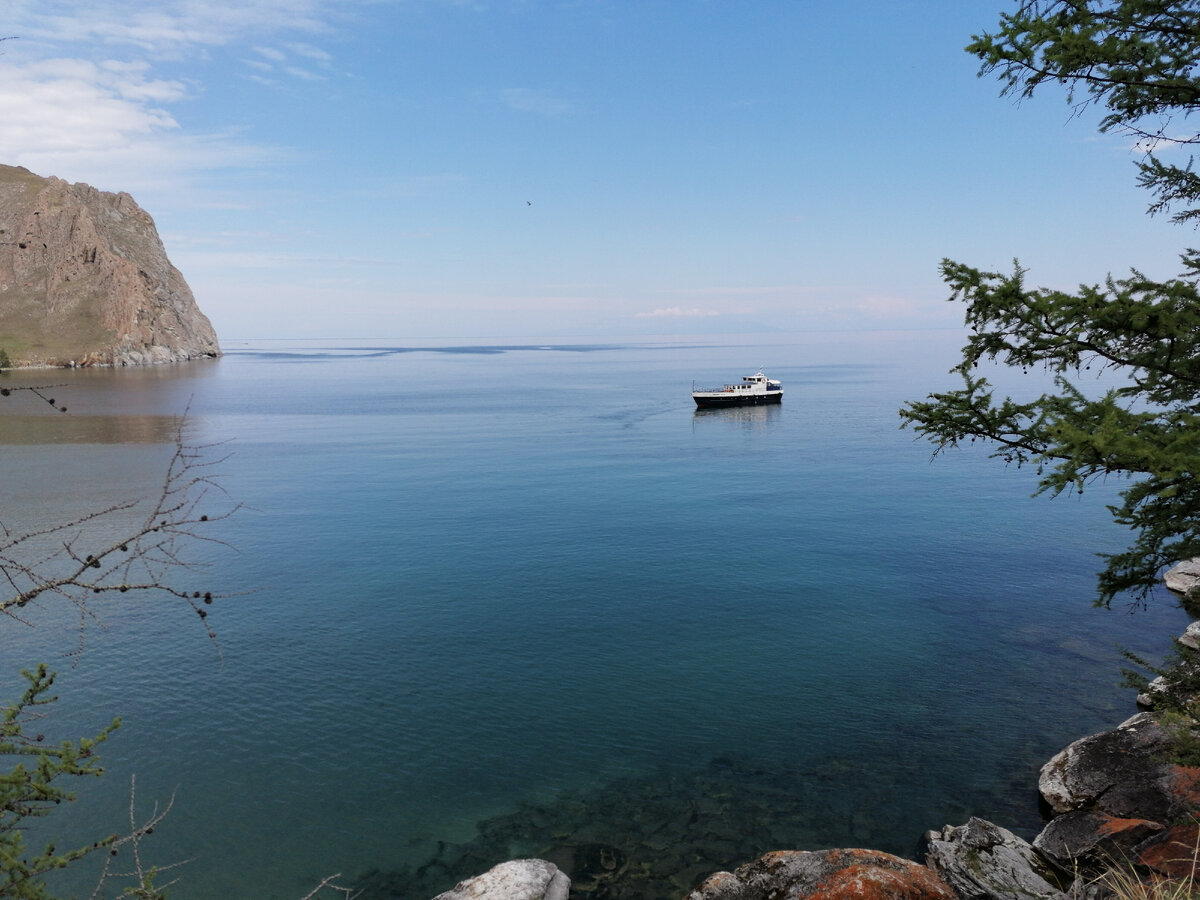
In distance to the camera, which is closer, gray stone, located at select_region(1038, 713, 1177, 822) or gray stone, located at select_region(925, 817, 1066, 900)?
gray stone, located at select_region(925, 817, 1066, 900)

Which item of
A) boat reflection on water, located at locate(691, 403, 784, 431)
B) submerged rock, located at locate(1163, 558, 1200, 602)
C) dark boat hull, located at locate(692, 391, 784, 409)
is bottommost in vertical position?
submerged rock, located at locate(1163, 558, 1200, 602)

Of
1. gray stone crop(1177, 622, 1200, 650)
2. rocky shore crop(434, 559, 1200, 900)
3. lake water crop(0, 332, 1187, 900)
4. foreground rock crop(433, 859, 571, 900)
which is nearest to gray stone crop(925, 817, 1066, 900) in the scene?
rocky shore crop(434, 559, 1200, 900)

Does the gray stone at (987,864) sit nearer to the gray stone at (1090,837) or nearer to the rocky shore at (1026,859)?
the rocky shore at (1026,859)

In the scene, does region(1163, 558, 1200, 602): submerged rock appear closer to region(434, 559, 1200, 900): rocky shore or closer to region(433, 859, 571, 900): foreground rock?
region(434, 559, 1200, 900): rocky shore

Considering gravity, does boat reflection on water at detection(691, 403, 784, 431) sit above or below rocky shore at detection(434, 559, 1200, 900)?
above

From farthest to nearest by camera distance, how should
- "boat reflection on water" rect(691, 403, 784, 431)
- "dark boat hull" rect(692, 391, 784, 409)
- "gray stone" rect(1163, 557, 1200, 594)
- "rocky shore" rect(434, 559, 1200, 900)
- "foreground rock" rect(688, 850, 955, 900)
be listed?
"dark boat hull" rect(692, 391, 784, 409) < "boat reflection on water" rect(691, 403, 784, 431) < "gray stone" rect(1163, 557, 1200, 594) < "rocky shore" rect(434, 559, 1200, 900) < "foreground rock" rect(688, 850, 955, 900)

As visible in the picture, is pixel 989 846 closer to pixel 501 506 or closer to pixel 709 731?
pixel 709 731

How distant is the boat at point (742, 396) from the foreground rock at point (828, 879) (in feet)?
357

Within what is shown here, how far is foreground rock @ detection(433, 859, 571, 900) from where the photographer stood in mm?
15859

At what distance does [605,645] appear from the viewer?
31891 mm

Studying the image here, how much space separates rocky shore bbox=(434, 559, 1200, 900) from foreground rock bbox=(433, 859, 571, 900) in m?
0.03

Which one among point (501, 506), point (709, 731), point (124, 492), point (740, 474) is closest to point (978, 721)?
point (709, 731)

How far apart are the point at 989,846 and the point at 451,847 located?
12.7 meters

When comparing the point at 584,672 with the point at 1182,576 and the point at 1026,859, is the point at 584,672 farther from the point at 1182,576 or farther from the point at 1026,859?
the point at 1182,576
